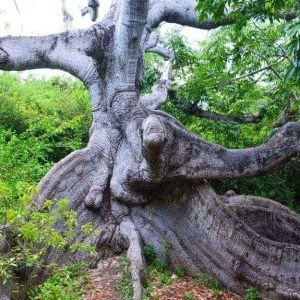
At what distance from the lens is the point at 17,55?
660 cm

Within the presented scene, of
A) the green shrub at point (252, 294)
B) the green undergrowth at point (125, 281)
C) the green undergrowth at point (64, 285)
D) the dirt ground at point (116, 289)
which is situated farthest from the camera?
the green shrub at point (252, 294)

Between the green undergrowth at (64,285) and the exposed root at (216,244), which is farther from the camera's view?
the exposed root at (216,244)

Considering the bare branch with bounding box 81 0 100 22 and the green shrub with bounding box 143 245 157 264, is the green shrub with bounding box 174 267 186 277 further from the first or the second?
the bare branch with bounding box 81 0 100 22

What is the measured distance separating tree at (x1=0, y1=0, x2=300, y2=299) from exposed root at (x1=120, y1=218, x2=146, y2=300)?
18 mm

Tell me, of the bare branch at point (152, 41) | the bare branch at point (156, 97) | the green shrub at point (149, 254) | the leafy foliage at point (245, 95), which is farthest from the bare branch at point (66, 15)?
the green shrub at point (149, 254)

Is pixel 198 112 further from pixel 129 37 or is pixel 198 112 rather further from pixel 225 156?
pixel 129 37

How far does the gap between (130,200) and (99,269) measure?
1.01 metres

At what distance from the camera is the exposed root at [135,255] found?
5.41 metres

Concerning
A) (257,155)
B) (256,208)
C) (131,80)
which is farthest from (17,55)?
(256,208)

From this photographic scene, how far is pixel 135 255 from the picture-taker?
6.03 meters

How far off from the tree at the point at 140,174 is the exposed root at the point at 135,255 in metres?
0.02

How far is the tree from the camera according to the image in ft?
20.4

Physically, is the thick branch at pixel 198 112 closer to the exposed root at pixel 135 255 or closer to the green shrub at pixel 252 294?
the exposed root at pixel 135 255

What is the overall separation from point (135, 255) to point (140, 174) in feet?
3.39
